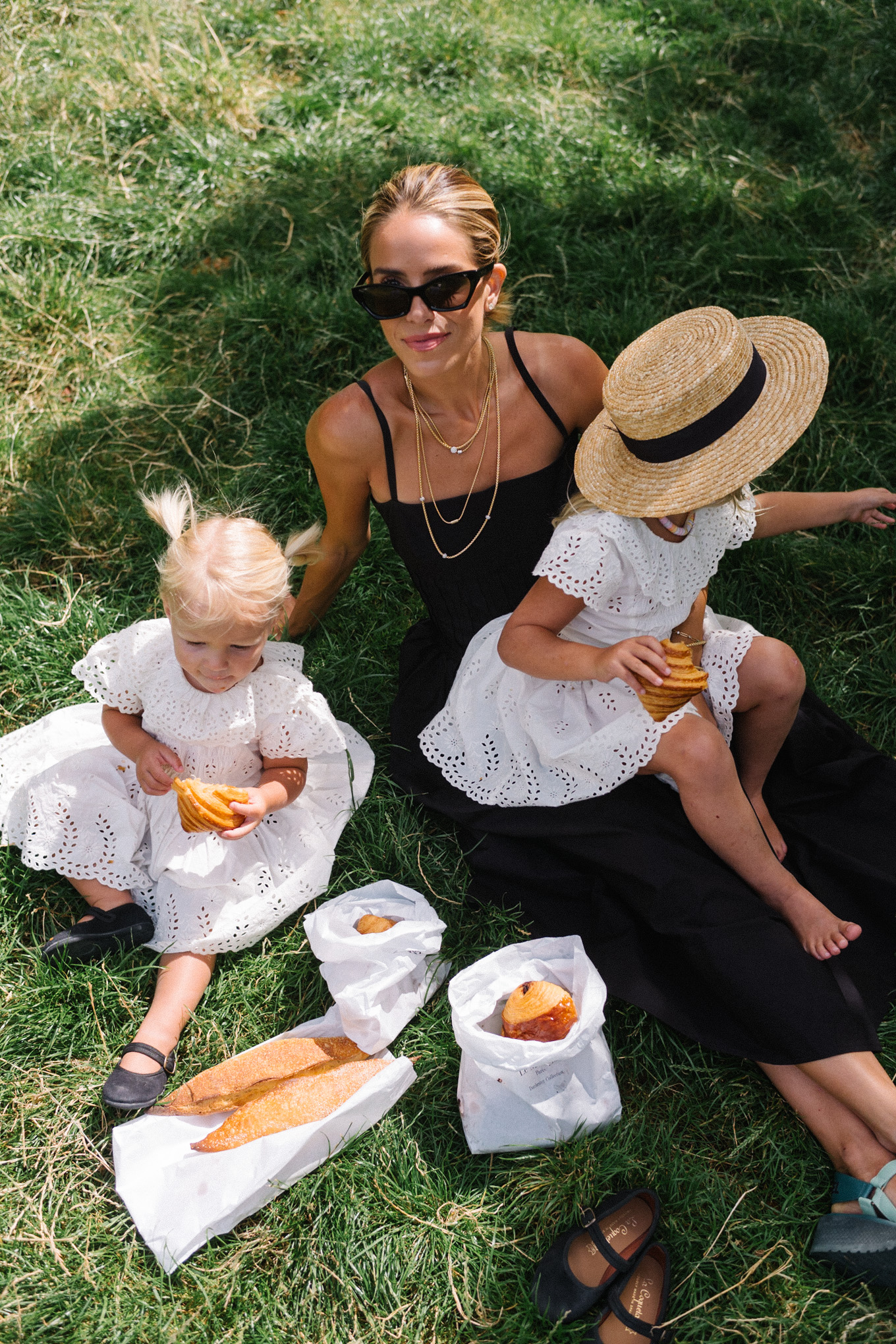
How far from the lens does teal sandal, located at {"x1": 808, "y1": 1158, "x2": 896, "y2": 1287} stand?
2217mm

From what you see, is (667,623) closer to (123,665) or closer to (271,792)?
(271,792)

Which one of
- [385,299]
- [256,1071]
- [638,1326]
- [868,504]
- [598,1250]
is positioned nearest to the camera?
[638,1326]

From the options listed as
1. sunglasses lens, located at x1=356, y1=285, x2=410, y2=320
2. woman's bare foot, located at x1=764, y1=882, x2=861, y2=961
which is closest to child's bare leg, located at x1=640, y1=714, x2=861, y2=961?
woman's bare foot, located at x1=764, y1=882, x2=861, y2=961

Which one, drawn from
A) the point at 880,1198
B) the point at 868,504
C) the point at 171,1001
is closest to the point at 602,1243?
the point at 880,1198

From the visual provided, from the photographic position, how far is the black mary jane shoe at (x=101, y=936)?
110 inches

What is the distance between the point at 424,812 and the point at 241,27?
156 inches

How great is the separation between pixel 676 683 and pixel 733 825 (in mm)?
538

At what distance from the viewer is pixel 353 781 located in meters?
3.11

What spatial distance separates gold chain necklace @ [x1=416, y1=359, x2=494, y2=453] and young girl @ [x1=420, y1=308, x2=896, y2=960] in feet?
1.36

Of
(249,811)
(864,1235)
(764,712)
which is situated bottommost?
(864,1235)

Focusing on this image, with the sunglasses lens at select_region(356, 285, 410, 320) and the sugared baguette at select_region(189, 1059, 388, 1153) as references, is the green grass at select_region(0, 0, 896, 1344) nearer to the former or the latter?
the sugared baguette at select_region(189, 1059, 388, 1153)

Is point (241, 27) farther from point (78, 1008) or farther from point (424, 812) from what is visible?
point (78, 1008)

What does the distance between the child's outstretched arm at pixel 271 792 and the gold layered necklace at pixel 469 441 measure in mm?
825

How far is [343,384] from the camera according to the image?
395 centimetres
